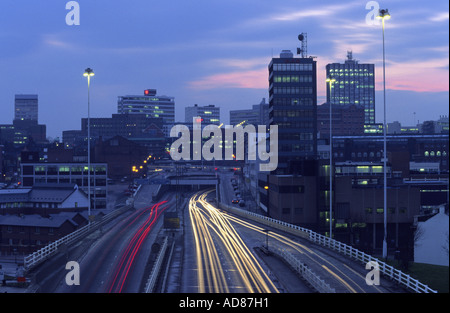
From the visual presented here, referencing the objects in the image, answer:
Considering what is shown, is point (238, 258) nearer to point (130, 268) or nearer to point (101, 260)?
point (130, 268)

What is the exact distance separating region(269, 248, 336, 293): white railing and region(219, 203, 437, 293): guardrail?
5.06m

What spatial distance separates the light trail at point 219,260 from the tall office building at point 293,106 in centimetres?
5550

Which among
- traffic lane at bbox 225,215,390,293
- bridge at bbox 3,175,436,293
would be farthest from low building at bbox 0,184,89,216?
traffic lane at bbox 225,215,390,293

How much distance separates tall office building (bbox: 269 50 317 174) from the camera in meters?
136

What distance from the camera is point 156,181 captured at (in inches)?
6122

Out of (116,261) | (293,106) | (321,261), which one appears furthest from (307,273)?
(293,106)

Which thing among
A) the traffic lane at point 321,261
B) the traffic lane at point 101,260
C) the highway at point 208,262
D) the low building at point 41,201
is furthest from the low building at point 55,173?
the traffic lane at point 321,261

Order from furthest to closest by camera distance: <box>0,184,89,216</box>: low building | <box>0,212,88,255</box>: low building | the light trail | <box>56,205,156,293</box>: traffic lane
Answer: <box>0,184,89,216</box>: low building
<box>0,212,88,255</box>: low building
the light trail
<box>56,205,156,293</box>: traffic lane

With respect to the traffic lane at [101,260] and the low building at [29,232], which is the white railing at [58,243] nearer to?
the traffic lane at [101,260]

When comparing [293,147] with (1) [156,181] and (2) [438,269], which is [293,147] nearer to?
(1) [156,181]

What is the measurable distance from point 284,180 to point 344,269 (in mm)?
44871

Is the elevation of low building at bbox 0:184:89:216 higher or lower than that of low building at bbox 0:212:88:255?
higher

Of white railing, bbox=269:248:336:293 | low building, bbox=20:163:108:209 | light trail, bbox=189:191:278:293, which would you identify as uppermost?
low building, bbox=20:163:108:209

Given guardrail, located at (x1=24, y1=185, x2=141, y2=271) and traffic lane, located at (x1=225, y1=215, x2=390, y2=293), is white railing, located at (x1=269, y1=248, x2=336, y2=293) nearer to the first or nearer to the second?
traffic lane, located at (x1=225, y1=215, x2=390, y2=293)
